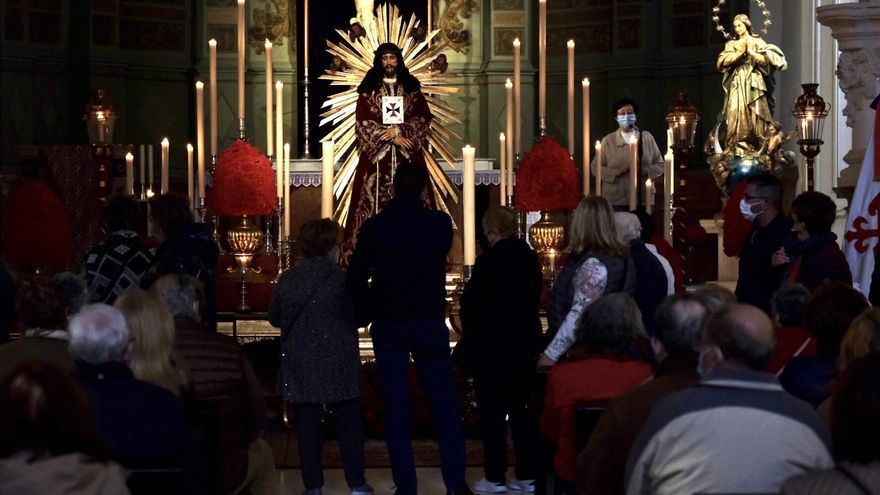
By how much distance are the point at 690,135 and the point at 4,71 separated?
25.0 ft

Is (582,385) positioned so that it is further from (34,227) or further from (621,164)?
(621,164)

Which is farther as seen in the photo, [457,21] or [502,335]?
[457,21]

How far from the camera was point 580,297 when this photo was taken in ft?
24.5

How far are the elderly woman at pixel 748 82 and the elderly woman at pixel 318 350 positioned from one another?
7.87m

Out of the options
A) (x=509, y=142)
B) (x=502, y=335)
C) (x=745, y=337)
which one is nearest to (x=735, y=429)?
(x=745, y=337)

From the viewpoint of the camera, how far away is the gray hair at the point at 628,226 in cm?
807

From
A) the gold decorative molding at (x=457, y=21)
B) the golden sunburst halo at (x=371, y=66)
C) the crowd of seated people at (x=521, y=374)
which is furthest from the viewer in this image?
the gold decorative molding at (x=457, y=21)

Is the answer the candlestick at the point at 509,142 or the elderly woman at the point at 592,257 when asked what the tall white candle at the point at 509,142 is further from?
the elderly woman at the point at 592,257

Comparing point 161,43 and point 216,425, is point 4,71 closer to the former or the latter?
point 161,43

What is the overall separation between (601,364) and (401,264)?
67.4 inches

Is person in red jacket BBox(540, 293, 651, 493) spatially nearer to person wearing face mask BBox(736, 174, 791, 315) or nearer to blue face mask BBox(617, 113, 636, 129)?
person wearing face mask BBox(736, 174, 791, 315)

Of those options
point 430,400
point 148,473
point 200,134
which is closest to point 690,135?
point 200,134

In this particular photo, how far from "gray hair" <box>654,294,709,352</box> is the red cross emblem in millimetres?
3810

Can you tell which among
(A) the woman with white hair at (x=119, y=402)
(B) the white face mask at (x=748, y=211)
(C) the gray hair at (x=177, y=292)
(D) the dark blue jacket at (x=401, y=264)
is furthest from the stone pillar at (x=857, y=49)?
(A) the woman with white hair at (x=119, y=402)
